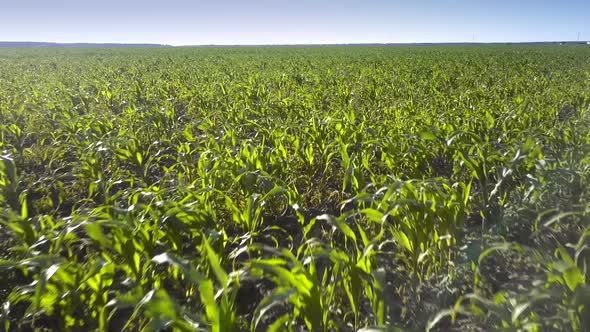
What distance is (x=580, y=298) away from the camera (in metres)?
1.32

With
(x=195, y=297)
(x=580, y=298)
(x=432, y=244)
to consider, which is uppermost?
(x=580, y=298)

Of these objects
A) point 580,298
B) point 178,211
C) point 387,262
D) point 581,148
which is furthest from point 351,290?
point 581,148

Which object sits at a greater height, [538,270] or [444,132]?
[444,132]

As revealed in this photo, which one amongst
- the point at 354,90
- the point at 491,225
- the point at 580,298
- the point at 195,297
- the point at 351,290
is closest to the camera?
the point at 580,298

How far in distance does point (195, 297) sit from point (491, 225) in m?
1.81

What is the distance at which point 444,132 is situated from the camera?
377 cm

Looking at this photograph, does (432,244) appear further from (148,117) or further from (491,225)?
(148,117)

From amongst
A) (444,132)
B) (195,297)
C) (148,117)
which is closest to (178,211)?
(195,297)

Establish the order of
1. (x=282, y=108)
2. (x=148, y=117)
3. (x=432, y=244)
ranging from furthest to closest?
(x=282, y=108), (x=148, y=117), (x=432, y=244)

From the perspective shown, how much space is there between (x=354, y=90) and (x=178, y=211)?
562 centimetres

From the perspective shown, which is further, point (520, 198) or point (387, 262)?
point (520, 198)

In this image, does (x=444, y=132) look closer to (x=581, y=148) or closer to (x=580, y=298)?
(x=581, y=148)

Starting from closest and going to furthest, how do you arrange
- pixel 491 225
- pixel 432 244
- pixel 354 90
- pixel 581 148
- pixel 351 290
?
1. pixel 351 290
2. pixel 432 244
3. pixel 491 225
4. pixel 581 148
5. pixel 354 90

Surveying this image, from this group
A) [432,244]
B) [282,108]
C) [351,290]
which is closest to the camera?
[351,290]
